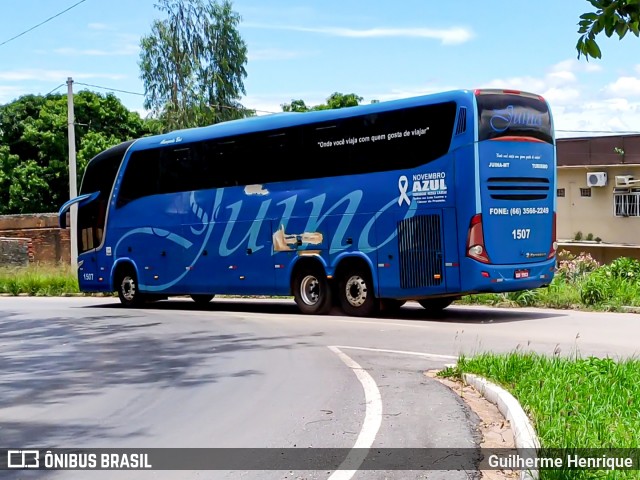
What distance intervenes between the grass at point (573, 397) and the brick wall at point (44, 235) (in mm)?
34790

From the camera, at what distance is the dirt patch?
6305 millimetres

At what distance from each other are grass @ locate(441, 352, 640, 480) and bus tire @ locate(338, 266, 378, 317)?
754 cm

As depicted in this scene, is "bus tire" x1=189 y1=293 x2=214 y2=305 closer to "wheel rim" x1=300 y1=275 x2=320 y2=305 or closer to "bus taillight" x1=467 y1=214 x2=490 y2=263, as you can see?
"wheel rim" x1=300 y1=275 x2=320 y2=305

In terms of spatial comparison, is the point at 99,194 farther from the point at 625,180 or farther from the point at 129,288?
the point at 625,180

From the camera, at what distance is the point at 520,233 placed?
55.7 ft

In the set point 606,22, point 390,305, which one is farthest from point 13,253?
point 606,22

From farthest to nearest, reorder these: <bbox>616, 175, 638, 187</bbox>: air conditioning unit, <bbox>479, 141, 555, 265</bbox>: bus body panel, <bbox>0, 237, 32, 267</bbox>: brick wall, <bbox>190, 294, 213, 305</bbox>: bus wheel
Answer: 1. <bbox>616, 175, 638, 187</bbox>: air conditioning unit
2. <bbox>0, 237, 32, 267</bbox>: brick wall
3. <bbox>190, 294, 213, 305</bbox>: bus wheel
4. <bbox>479, 141, 555, 265</bbox>: bus body panel

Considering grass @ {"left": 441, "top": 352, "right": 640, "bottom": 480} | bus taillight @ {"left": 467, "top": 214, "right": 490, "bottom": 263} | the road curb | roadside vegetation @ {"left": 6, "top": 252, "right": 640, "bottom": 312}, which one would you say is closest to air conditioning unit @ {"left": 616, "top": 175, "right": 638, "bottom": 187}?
roadside vegetation @ {"left": 6, "top": 252, "right": 640, "bottom": 312}

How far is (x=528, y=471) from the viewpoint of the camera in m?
5.72

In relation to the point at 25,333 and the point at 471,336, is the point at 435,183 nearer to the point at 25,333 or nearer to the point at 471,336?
the point at 471,336

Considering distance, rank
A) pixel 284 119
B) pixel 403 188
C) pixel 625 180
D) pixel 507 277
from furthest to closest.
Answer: pixel 625 180 → pixel 284 119 → pixel 403 188 → pixel 507 277

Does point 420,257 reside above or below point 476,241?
below

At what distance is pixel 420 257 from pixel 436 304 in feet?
8.25

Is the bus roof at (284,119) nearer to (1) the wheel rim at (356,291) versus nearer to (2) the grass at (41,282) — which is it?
(1) the wheel rim at (356,291)
